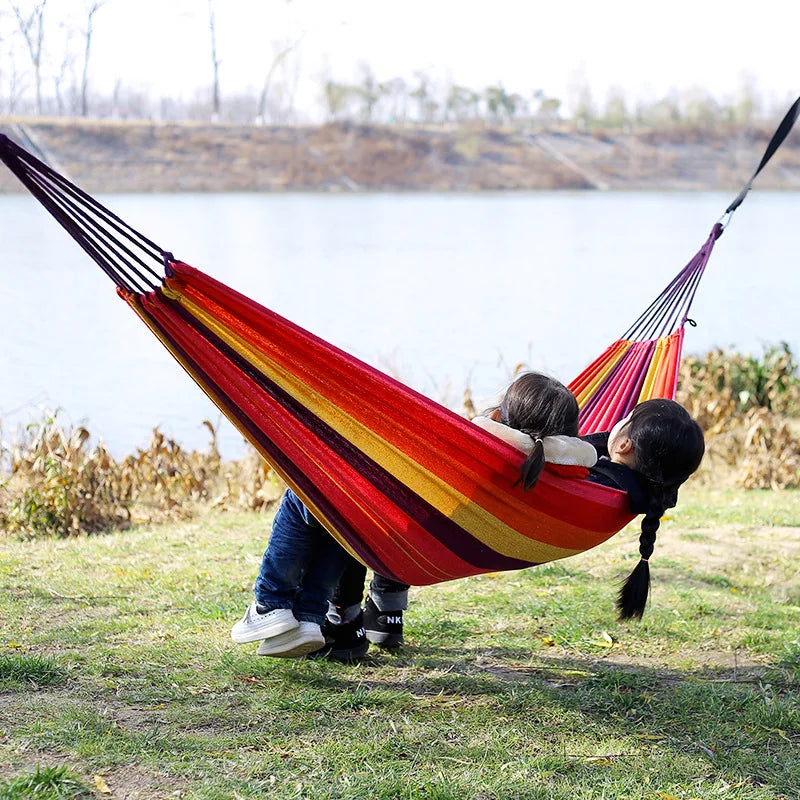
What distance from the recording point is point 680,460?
6.60 ft

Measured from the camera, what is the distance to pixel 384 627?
2.34m

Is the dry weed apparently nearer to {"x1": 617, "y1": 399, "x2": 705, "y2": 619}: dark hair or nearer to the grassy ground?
the grassy ground

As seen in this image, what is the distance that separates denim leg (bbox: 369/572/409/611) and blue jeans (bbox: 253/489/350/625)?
192 mm

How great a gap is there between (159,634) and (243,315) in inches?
35.0

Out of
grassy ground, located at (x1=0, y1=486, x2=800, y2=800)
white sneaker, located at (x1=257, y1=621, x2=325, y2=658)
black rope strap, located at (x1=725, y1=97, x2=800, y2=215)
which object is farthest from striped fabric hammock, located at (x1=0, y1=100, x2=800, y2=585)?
black rope strap, located at (x1=725, y1=97, x2=800, y2=215)

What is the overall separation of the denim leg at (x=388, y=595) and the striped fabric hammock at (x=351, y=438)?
0.34 m

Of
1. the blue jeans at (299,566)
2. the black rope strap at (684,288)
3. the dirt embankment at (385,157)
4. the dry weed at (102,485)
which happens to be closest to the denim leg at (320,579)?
the blue jeans at (299,566)

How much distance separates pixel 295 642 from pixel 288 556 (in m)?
0.18

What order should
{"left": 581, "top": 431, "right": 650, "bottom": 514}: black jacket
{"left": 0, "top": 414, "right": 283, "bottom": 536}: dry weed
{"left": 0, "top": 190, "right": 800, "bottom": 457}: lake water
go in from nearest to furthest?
1. {"left": 581, "top": 431, "right": 650, "bottom": 514}: black jacket
2. {"left": 0, "top": 414, "right": 283, "bottom": 536}: dry weed
3. {"left": 0, "top": 190, "right": 800, "bottom": 457}: lake water

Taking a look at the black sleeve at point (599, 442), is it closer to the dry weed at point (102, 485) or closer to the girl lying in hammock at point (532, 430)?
the girl lying in hammock at point (532, 430)

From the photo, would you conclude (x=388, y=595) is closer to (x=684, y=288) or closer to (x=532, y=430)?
(x=532, y=430)

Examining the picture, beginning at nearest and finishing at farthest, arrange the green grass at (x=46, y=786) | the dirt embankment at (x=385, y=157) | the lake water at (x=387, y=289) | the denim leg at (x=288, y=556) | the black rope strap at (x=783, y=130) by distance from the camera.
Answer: the green grass at (x=46, y=786), the denim leg at (x=288, y=556), the black rope strap at (x=783, y=130), the lake water at (x=387, y=289), the dirt embankment at (x=385, y=157)

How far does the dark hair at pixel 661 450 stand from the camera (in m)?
2.01

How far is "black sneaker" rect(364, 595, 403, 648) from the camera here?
234 cm
